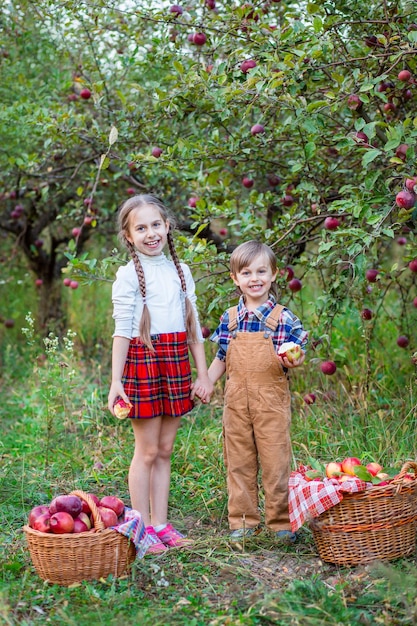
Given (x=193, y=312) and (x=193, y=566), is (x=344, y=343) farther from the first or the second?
(x=193, y=566)

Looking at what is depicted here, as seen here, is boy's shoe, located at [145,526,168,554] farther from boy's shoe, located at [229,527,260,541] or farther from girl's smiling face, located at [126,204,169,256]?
girl's smiling face, located at [126,204,169,256]

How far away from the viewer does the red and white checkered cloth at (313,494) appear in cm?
286

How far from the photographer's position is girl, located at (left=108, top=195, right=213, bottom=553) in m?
3.21

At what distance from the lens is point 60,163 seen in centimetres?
630

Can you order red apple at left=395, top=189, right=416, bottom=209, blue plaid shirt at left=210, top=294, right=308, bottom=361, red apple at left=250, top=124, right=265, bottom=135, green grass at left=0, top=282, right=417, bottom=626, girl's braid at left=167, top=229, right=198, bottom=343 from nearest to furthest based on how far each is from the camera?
green grass at left=0, top=282, right=417, bottom=626 < red apple at left=395, top=189, right=416, bottom=209 < blue plaid shirt at left=210, top=294, right=308, bottom=361 < girl's braid at left=167, top=229, right=198, bottom=343 < red apple at left=250, top=124, right=265, bottom=135

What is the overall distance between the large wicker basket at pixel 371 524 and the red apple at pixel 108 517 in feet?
2.40

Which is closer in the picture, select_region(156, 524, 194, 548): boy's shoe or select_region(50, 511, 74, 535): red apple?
select_region(50, 511, 74, 535): red apple

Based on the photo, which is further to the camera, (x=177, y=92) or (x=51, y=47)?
(x=51, y=47)

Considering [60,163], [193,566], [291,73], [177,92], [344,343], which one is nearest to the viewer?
[193,566]

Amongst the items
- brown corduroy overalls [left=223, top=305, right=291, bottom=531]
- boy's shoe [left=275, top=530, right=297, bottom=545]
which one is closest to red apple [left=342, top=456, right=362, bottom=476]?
brown corduroy overalls [left=223, top=305, right=291, bottom=531]

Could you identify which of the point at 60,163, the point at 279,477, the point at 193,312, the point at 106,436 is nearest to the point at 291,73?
the point at 193,312

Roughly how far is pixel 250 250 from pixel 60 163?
345 cm

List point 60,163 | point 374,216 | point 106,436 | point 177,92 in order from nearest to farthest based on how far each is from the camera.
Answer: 1. point 374,216
2. point 177,92
3. point 106,436
4. point 60,163

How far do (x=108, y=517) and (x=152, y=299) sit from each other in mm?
890
